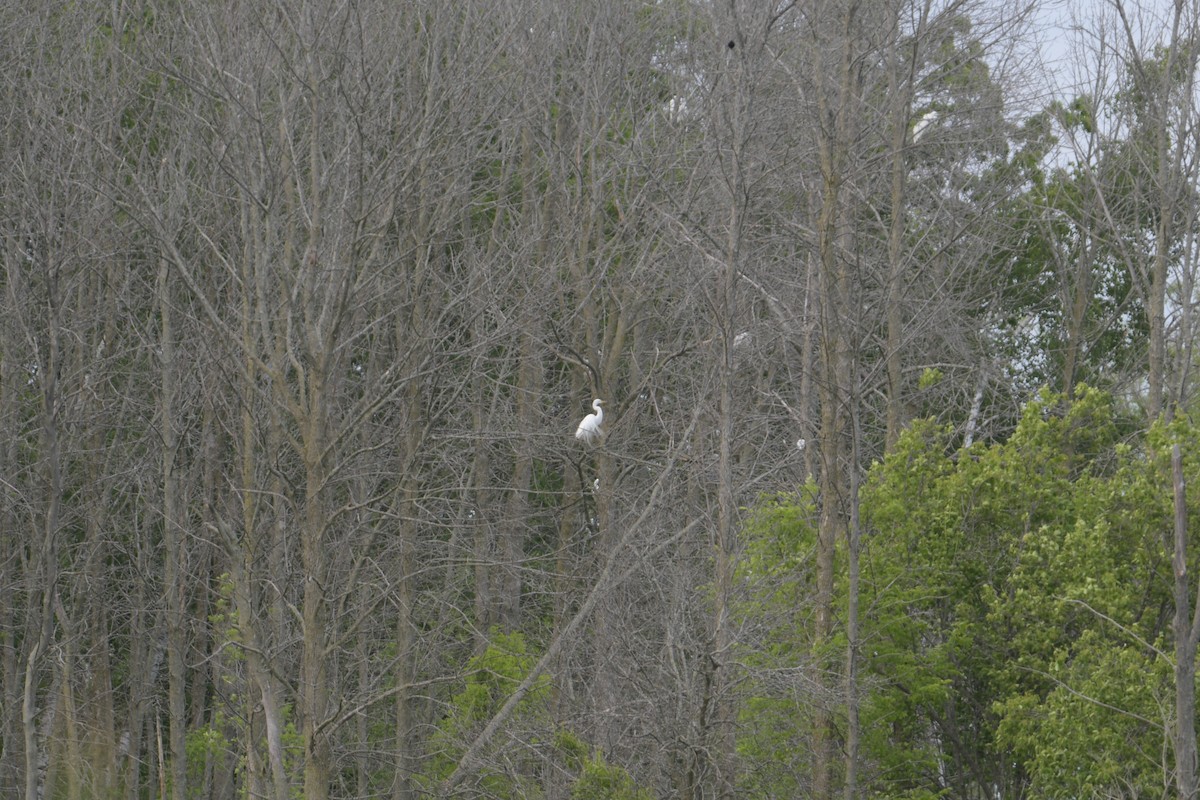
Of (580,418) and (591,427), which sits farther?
(580,418)

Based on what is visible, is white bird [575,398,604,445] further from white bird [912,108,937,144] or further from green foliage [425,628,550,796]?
white bird [912,108,937,144]

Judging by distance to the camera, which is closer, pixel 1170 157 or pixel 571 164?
pixel 571 164

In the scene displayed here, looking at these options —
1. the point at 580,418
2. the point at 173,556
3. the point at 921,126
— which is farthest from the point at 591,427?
the point at 921,126

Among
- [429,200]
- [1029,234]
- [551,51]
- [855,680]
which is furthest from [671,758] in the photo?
[1029,234]

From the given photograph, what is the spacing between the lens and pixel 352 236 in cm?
1488

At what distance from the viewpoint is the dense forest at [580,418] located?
50.2 feet

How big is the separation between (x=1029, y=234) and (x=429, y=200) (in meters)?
16.0

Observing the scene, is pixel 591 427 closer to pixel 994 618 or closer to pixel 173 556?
pixel 994 618

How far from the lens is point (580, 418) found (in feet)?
78.4

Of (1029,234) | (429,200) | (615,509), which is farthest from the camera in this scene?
(1029,234)

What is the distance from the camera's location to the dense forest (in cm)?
1530

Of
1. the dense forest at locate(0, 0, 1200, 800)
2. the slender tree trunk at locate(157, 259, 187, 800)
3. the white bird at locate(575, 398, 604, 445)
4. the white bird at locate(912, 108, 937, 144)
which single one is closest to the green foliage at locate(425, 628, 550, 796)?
the dense forest at locate(0, 0, 1200, 800)

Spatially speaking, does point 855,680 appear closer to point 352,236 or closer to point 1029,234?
point 352,236

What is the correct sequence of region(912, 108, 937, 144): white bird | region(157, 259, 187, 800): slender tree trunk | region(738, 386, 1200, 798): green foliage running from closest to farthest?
region(738, 386, 1200, 798): green foliage, region(157, 259, 187, 800): slender tree trunk, region(912, 108, 937, 144): white bird
